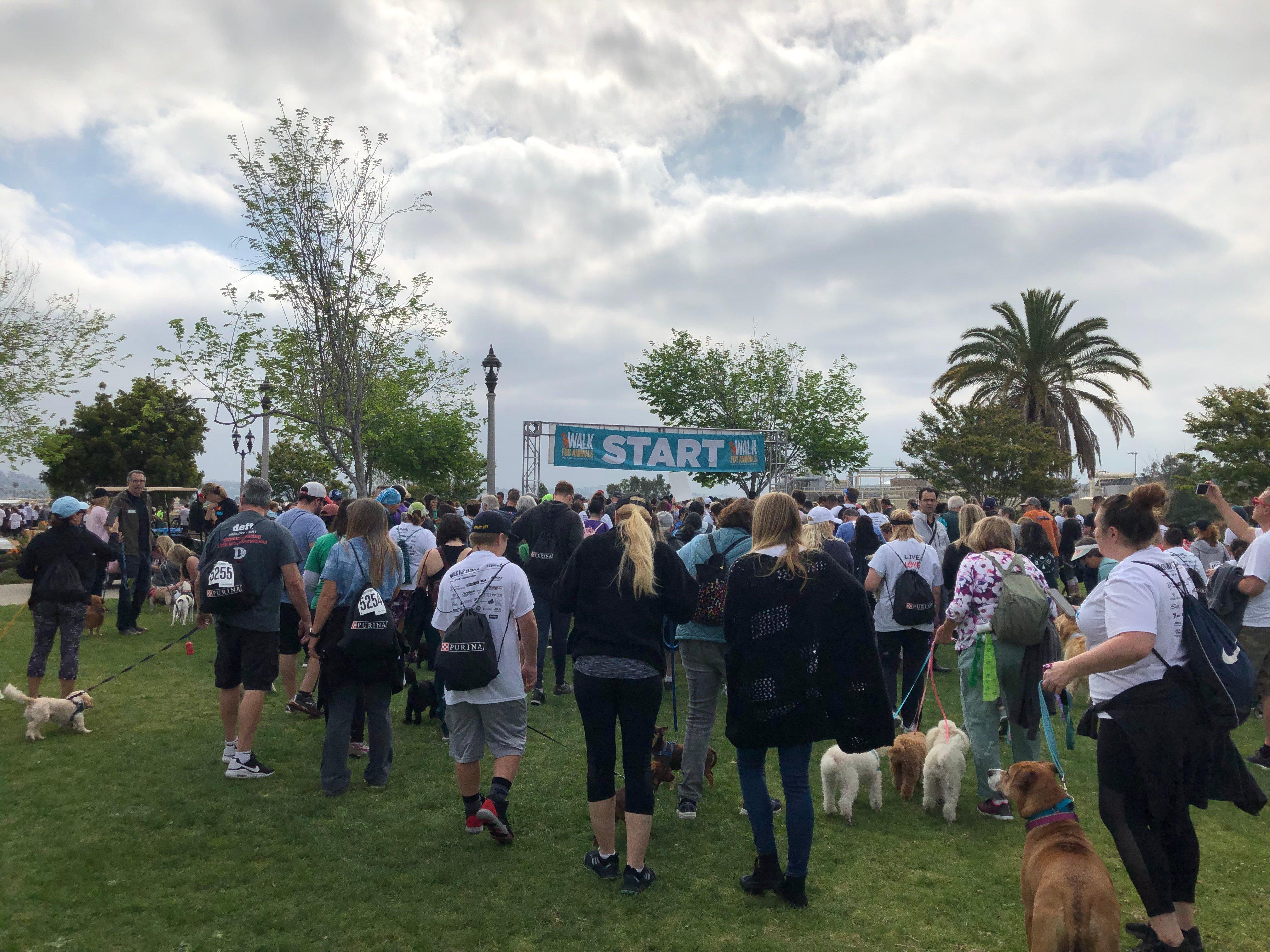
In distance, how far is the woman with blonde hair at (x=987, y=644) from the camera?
478 cm

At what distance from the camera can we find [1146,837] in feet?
10.3

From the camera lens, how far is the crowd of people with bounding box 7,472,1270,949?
10.3 feet

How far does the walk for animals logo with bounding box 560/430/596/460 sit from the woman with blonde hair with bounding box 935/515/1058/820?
16.2 m

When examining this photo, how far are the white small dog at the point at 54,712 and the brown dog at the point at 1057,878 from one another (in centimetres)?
673

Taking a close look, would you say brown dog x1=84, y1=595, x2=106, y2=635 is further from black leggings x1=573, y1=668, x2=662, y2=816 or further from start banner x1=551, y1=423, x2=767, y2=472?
start banner x1=551, y1=423, x2=767, y2=472

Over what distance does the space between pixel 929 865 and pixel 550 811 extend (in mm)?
2222

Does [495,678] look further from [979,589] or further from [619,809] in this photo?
[979,589]

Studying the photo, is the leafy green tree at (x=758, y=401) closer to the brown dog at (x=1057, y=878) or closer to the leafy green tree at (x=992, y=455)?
the leafy green tree at (x=992, y=455)

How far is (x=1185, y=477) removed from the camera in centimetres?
2898

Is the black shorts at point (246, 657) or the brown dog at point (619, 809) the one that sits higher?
the black shorts at point (246, 657)

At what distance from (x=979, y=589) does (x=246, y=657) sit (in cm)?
476

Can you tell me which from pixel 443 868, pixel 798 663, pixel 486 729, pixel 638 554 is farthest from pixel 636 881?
pixel 638 554

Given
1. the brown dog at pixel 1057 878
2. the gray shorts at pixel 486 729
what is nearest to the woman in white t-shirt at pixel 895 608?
the brown dog at pixel 1057 878

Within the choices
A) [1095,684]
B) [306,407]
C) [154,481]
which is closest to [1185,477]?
[306,407]
